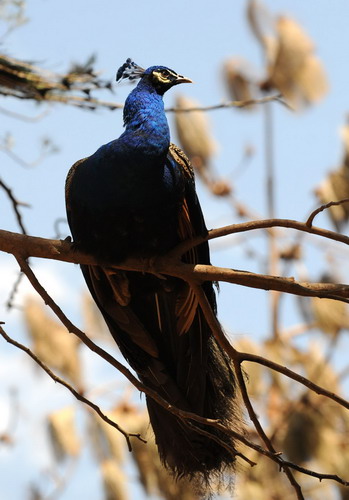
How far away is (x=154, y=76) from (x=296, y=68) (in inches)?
231

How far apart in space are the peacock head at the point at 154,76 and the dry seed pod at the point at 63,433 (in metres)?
4.81

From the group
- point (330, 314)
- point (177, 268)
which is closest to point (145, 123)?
point (177, 268)

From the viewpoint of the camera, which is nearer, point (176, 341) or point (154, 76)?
point (176, 341)

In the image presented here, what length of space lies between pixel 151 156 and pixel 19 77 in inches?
43.7

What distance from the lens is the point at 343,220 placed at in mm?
8906

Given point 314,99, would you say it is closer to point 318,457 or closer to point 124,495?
point 318,457

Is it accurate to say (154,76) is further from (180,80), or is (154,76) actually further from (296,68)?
(296,68)

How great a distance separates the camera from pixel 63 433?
8766 mm

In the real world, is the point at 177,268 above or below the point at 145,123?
below

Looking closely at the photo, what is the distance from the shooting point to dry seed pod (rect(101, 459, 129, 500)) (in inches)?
332

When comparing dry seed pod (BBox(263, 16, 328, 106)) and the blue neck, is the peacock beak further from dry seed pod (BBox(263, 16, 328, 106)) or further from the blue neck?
dry seed pod (BBox(263, 16, 328, 106))

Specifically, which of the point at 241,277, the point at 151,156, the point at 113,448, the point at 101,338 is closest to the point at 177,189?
the point at 151,156

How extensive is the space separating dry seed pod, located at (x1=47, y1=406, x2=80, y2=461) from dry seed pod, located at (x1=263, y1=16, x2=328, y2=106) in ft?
13.6

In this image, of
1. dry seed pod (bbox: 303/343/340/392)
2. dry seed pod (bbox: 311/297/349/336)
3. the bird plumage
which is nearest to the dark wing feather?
the bird plumage
